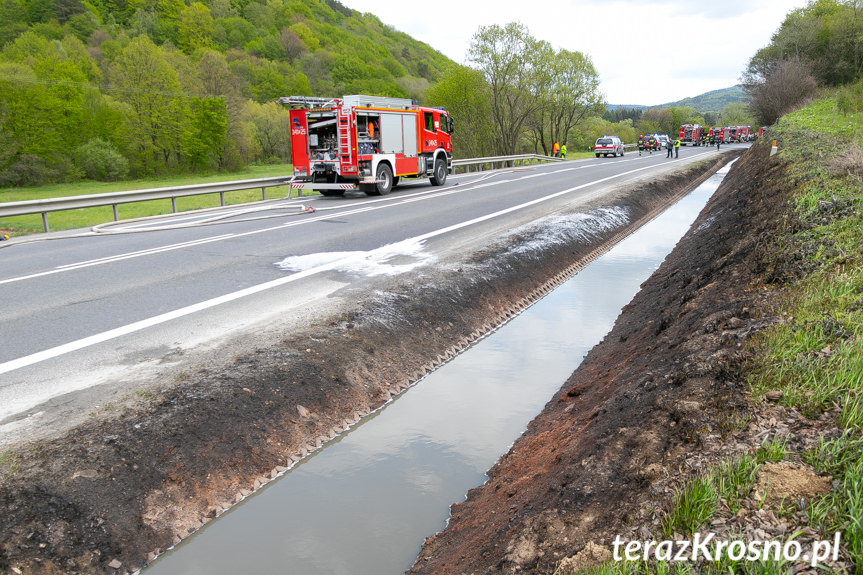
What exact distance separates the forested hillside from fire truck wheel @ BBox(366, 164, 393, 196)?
114ft

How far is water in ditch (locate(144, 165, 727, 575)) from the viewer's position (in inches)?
156

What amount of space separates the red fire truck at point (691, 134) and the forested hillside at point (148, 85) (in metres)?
34.4

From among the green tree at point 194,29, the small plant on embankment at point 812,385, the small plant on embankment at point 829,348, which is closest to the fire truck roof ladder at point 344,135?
the small plant on embankment at point 829,348

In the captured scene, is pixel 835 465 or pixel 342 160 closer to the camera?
pixel 835 465

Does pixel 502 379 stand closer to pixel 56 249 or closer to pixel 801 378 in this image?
pixel 801 378

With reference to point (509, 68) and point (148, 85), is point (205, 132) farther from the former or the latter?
point (509, 68)

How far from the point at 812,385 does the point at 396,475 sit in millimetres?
3126

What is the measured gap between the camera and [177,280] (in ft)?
28.1

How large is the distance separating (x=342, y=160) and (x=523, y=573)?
61.0 ft

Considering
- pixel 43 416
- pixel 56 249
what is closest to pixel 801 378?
pixel 43 416

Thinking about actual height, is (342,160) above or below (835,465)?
above

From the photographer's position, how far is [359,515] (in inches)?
174

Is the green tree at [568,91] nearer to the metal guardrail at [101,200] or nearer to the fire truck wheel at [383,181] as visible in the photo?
the fire truck wheel at [383,181]

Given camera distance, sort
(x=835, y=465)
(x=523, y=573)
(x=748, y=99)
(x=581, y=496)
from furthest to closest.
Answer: (x=748, y=99), (x=581, y=496), (x=523, y=573), (x=835, y=465)
